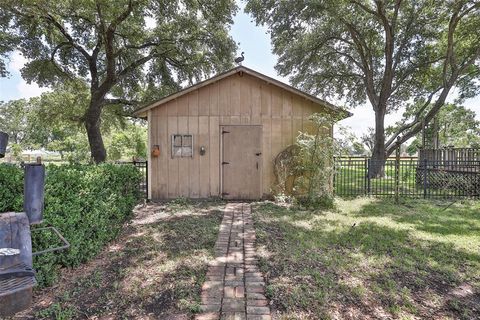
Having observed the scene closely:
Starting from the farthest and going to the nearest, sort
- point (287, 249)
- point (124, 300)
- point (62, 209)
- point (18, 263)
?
point (287, 249) < point (62, 209) < point (124, 300) < point (18, 263)

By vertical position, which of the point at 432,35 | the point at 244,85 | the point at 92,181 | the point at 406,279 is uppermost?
the point at 432,35

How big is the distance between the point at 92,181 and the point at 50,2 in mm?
9288

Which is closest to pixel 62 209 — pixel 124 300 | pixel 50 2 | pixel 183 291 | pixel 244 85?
pixel 124 300

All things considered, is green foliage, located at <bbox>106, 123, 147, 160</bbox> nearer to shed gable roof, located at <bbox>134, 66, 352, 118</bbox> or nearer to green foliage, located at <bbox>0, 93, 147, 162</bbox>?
green foliage, located at <bbox>0, 93, 147, 162</bbox>

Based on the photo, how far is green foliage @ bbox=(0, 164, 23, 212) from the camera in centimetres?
261

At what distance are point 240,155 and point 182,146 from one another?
1.64 meters

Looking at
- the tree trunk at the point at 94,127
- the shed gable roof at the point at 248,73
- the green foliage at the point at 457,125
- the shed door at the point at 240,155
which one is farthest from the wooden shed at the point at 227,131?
the green foliage at the point at 457,125

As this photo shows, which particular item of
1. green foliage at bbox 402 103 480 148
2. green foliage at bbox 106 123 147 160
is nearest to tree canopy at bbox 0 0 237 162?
green foliage at bbox 106 123 147 160

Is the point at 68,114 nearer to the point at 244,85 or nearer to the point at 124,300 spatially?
the point at 244,85

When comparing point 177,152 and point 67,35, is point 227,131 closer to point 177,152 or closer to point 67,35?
point 177,152

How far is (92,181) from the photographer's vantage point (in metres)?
3.82

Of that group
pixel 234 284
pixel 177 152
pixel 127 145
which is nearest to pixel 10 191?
pixel 234 284

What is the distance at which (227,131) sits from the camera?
784 centimetres

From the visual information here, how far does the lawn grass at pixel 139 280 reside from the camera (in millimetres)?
2551
